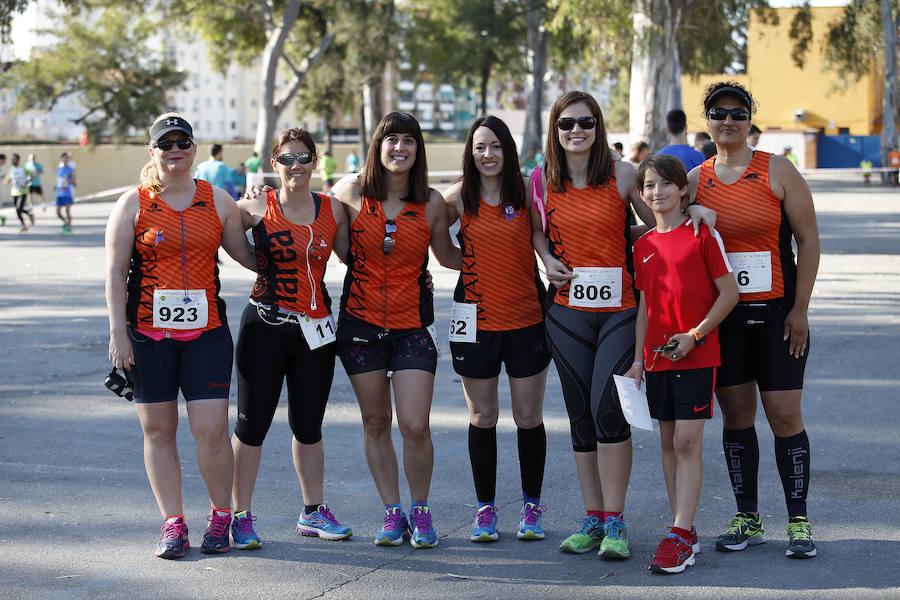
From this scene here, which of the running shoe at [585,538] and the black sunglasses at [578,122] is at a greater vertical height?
the black sunglasses at [578,122]

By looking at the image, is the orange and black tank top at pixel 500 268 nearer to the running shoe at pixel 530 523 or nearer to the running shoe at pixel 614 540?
the running shoe at pixel 530 523

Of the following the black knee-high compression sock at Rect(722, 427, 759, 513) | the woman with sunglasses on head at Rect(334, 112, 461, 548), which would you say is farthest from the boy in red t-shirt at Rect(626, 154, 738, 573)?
the woman with sunglasses on head at Rect(334, 112, 461, 548)

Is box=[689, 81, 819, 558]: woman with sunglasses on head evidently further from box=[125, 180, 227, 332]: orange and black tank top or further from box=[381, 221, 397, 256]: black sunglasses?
box=[125, 180, 227, 332]: orange and black tank top

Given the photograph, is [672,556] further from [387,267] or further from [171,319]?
[171,319]

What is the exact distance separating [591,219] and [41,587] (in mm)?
2801

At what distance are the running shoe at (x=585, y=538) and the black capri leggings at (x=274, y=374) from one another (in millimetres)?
1301

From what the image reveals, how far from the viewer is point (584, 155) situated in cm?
511

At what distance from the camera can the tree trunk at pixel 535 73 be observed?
4884 cm

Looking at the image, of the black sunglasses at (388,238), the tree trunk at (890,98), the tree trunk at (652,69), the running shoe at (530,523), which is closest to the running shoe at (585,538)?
the running shoe at (530,523)

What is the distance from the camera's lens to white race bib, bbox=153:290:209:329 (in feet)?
16.2

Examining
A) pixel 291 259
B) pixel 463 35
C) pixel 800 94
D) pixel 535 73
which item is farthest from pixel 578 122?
pixel 800 94

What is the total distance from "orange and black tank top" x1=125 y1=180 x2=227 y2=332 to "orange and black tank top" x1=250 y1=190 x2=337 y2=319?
0.24m

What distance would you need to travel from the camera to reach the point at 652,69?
20359mm

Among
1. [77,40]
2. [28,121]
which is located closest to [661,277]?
[77,40]
